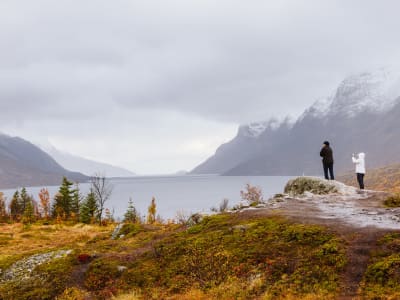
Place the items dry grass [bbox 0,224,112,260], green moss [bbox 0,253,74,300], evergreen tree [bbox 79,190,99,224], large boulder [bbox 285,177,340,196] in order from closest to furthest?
green moss [bbox 0,253,74,300] < dry grass [bbox 0,224,112,260] < large boulder [bbox 285,177,340,196] < evergreen tree [bbox 79,190,99,224]

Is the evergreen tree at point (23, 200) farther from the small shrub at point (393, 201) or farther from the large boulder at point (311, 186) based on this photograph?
the small shrub at point (393, 201)

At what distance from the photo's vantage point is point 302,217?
1603cm

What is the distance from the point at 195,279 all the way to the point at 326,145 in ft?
61.4

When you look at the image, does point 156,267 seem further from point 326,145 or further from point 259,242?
point 326,145

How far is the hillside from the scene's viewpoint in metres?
10.5

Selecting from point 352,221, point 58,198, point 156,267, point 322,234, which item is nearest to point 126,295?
point 156,267

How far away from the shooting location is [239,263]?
12836 mm

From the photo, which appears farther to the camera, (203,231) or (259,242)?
(203,231)

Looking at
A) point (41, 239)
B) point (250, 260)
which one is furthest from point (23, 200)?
point (250, 260)

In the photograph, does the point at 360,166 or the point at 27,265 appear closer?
the point at 27,265

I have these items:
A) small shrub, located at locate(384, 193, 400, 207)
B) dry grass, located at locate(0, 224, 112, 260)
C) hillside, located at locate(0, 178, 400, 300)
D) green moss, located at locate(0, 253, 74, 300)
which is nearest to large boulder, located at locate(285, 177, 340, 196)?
hillside, located at locate(0, 178, 400, 300)

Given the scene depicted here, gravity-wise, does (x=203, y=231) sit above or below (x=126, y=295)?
above

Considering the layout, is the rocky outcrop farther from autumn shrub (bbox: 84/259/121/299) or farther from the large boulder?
the large boulder

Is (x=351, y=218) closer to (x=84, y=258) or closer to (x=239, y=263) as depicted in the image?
(x=239, y=263)
